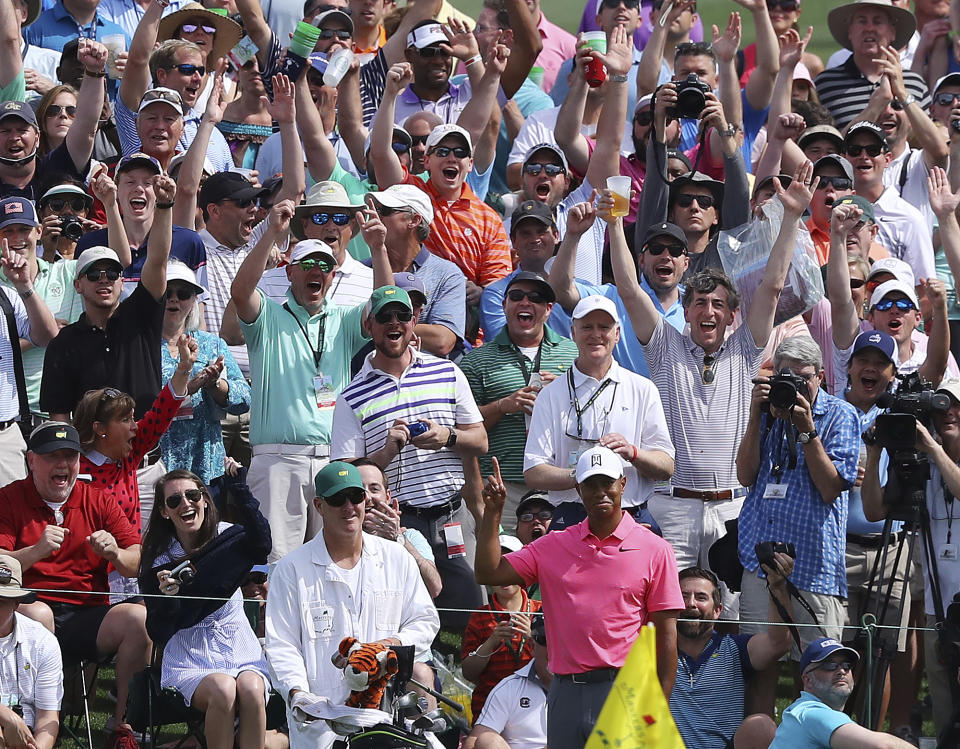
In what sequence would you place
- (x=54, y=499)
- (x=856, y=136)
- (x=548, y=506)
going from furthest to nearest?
1. (x=856, y=136)
2. (x=548, y=506)
3. (x=54, y=499)

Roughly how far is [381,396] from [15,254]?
206 cm

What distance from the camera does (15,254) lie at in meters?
9.36

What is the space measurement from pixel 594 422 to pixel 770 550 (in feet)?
3.61

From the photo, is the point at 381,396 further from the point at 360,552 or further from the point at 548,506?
the point at 360,552

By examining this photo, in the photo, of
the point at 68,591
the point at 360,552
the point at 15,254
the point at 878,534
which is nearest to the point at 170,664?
the point at 68,591

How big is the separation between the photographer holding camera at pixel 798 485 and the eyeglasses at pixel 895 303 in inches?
44.5

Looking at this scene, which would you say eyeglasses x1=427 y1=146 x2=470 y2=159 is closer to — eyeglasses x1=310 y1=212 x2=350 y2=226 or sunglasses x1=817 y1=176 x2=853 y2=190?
eyeglasses x1=310 y1=212 x2=350 y2=226

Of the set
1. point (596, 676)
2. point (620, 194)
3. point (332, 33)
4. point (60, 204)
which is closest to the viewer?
point (596, 676)

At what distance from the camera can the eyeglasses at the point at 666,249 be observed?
9922mm

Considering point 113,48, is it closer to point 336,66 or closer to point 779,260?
point 336,66

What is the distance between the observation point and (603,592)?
7.41 meters

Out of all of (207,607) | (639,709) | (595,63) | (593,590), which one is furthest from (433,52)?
(639,709)

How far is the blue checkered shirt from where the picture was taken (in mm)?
8422

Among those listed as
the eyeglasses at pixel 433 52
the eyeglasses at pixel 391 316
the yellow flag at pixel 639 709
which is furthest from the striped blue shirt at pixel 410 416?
the eyeglasses at pixel 433 52
